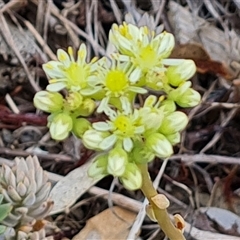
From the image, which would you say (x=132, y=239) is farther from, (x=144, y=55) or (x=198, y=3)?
(x=198, y=3)

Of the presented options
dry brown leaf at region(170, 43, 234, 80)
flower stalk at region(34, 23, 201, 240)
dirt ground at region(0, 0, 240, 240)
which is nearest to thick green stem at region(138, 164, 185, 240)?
flower stalk at region(34, 23, 201, 240)

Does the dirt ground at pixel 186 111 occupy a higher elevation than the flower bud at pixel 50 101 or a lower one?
lower

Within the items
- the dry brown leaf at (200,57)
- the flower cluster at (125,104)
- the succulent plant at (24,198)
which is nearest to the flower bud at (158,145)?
the flower cluster at (125,104)

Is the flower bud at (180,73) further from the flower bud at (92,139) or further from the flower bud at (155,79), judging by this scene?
the flower bud at (92,139)

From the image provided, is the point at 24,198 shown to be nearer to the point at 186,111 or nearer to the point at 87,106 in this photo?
the point at 87,106

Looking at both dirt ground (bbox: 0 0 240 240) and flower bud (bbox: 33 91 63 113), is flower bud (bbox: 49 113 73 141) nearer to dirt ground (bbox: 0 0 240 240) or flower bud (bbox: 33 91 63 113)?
flower bud (bbox: 33 91 63 113)
